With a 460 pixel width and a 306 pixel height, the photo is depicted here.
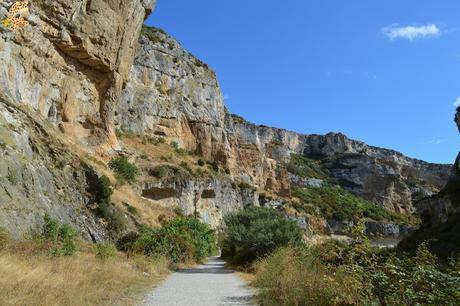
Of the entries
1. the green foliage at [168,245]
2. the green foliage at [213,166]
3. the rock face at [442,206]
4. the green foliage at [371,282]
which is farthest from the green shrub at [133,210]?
the green foliage at [213,166]

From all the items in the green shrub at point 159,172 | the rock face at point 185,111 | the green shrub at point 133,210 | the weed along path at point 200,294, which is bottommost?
the weed along path at point 200,294

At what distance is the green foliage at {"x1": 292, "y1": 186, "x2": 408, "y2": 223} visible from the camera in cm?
8867

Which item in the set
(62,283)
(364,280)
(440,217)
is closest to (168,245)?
(62,283)

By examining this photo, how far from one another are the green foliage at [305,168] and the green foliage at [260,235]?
306 feet

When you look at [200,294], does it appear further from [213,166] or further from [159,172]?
[213,166]

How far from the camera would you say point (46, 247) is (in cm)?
1173

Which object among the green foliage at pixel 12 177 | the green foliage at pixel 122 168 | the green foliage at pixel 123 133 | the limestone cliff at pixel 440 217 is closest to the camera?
the green foliage at pixel 12 177

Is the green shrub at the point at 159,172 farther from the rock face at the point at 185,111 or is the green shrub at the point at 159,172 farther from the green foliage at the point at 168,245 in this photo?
the green foliage at the point at 168,245

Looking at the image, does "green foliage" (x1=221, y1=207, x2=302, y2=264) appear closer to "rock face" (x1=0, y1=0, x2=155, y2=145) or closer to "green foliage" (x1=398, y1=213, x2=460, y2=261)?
"green foliage" (x1=398, y1=213, x2=460, y2=261)

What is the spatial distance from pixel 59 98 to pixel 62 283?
2665 centimetres

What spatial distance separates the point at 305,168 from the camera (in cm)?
12506

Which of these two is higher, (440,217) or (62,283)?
(440,217)

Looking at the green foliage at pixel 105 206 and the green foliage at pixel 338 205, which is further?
the green foliage at pixel 338 205

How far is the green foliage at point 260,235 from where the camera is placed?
1683 cm
